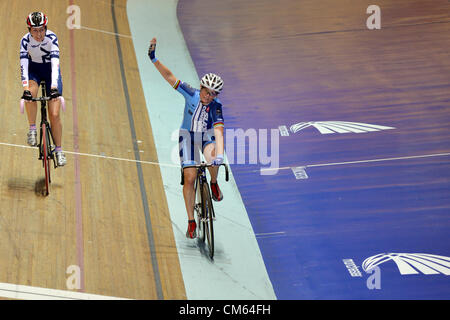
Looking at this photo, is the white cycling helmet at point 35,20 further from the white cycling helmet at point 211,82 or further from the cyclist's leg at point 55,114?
the white cycling helmet at point 211,82

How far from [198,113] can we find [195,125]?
10 centimetres

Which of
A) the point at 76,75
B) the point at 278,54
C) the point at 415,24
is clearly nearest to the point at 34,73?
the point at 76,75

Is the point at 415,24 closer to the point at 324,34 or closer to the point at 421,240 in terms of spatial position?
the point at 324,34

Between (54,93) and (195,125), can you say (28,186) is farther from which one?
(195,125)

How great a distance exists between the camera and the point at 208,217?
489 cm

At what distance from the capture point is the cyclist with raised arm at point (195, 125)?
4691mm

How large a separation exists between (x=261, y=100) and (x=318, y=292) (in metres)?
3.31

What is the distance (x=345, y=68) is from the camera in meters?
8.24

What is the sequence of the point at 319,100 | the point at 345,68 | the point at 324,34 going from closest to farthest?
the point at 319,100 → the point at 345,68 → the point at 324,34

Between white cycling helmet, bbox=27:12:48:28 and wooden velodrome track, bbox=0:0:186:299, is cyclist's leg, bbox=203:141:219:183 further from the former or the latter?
white cycling helmet, bbox=27:12:48:28

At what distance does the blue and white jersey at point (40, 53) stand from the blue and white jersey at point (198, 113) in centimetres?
104

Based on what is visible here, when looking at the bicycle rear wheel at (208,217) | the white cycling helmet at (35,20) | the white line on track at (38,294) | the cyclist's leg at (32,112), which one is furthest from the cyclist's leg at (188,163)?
the white cycling helmet at (35,20)

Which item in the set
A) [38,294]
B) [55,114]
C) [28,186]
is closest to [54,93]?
[55,114]

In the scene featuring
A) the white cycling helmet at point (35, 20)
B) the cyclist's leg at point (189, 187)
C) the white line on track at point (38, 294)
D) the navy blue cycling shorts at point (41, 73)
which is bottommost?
the white line on track at point (38, 294)
